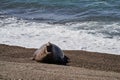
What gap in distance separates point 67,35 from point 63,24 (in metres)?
2.14

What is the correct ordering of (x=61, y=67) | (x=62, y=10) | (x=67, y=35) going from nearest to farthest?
(x=61, y=67), (x=67, y=35), (x=62, y=10)

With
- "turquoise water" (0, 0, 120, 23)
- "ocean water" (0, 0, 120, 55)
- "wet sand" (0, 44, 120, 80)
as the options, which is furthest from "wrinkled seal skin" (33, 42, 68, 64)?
"turquoise water" (0, 0, 120, 23)

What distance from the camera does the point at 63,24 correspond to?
1450 cm

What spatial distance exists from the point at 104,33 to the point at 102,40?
1072 mm

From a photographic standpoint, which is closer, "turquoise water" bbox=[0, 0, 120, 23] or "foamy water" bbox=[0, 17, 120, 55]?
"foamy water" bbox=[0, 17, 120, 55]

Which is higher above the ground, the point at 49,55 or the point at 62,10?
the point at 49,55

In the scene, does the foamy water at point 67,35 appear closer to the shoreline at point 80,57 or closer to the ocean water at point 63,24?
the ocean water at point 63,24

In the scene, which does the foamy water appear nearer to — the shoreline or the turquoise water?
the shoreline

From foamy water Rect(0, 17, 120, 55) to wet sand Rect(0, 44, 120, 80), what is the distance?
2.44 feet

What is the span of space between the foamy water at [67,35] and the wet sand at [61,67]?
2.44 feet

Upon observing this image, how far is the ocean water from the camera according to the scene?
1150cm

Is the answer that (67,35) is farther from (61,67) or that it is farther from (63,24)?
(61,67)

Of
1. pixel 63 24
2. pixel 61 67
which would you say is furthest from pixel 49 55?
pixel 63 24

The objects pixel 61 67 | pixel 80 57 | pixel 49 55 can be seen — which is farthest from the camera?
pixel 80 57
